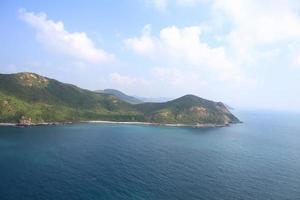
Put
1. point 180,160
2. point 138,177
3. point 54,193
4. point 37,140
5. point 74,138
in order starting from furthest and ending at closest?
point 74,138 → point 37,140 → point 180,160 → point 138,177 → point 54,193

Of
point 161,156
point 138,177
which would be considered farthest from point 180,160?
point 138,177

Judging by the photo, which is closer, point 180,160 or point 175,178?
point 175,178

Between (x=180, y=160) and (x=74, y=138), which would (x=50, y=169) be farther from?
(x=74, y=138)

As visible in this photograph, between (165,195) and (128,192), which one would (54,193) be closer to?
(128,192)

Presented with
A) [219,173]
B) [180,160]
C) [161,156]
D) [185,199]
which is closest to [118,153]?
[161,156]

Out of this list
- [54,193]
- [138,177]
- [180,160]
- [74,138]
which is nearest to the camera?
[54,193]

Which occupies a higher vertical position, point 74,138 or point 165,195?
point 74,138
